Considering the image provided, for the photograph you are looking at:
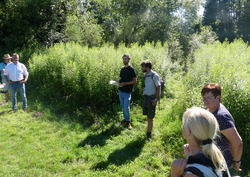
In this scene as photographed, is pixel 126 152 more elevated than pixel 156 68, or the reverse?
pixel 156 68

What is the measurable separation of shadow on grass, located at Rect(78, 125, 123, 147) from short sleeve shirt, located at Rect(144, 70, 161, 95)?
1555mm

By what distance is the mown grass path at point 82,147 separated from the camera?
12.8 ft

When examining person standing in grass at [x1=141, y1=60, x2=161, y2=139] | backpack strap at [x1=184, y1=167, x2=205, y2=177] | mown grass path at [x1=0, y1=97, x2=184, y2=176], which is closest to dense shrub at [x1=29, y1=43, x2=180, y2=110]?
mown grass path at [x1=0, y1=97, x2=184, y2=176]

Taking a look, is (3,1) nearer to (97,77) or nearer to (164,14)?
(97,77)

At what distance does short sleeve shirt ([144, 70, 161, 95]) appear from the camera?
4586 millimetres

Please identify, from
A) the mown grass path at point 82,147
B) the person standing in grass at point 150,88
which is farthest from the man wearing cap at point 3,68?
the person standing in grass at point 150,88

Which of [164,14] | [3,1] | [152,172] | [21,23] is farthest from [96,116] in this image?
[164,14]

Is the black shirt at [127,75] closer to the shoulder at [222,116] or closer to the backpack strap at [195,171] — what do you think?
the shoulder at [222,116]

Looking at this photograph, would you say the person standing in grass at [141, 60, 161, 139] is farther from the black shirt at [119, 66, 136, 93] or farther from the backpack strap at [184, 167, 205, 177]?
the backpack strap at [184, 167, 205, 177]

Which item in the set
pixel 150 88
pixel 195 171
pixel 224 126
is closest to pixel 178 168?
pixel 195 171

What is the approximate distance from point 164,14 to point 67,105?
14575mm

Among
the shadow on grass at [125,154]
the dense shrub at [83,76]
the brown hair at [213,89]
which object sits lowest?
the shadow on grass at [125,154]

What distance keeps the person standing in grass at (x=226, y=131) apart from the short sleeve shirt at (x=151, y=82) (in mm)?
2078

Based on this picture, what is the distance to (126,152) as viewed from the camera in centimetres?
452
